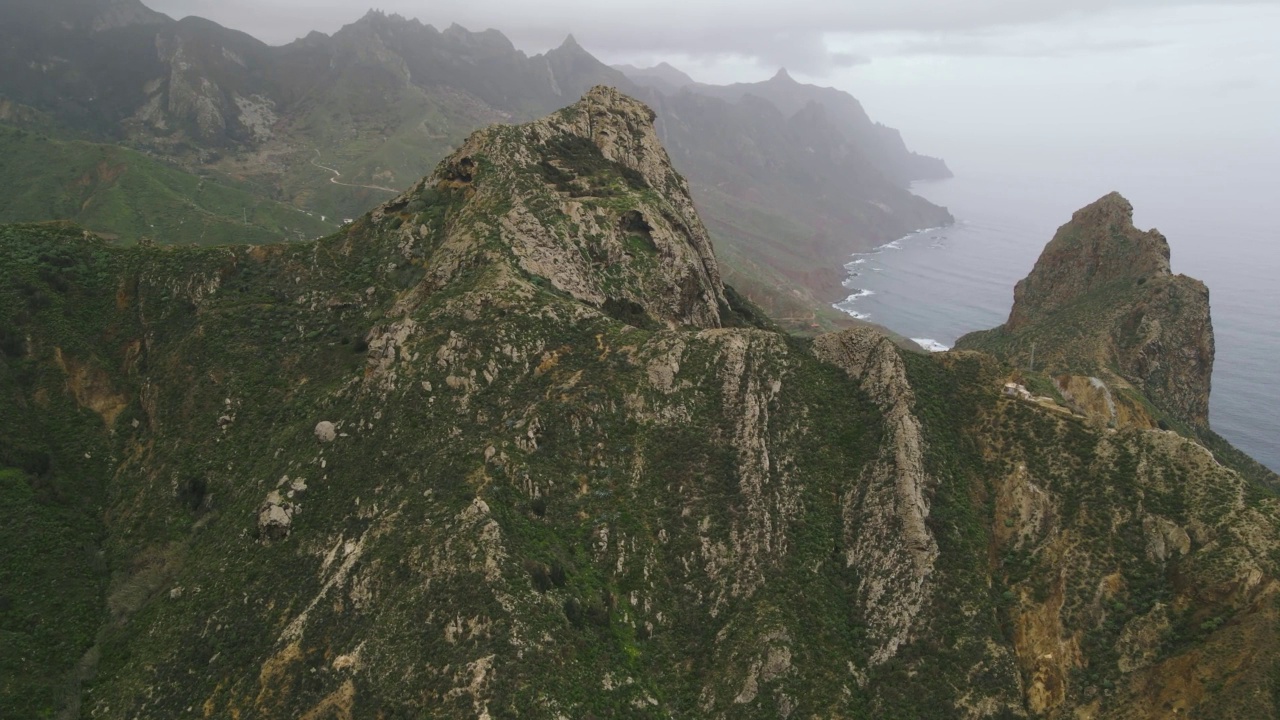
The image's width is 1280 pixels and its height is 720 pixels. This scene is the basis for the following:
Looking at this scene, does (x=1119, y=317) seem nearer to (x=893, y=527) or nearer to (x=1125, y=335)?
(x=1125, y=335)

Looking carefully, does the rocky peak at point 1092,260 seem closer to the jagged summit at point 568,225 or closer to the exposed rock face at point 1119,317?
the exposed rock face at point 1119,317

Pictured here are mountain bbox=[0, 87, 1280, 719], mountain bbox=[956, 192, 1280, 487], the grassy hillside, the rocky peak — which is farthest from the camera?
the grassy hillside

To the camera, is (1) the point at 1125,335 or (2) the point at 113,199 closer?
(1) the point at 1125,335

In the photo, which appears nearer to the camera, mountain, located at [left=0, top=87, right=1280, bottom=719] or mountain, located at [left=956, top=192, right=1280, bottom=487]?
mountain, located at [left=0, top=87, right=1280, bottom=719]

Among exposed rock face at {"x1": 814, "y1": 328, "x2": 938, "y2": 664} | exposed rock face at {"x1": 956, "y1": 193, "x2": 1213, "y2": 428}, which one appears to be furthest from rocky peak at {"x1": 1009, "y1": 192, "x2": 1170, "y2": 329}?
exposed rock face at {"x1": 814, "y1": 328, "x2": 938, "y2": 664}

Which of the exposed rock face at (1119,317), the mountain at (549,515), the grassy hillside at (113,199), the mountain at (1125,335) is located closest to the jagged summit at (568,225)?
the mountain at (549,515)

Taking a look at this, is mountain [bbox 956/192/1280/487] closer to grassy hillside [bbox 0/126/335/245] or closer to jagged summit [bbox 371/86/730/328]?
jagged summit [bbox 371/86/730/328]

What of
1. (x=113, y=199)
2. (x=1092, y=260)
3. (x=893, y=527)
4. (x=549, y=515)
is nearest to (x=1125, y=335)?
(x=1092, y=260)
